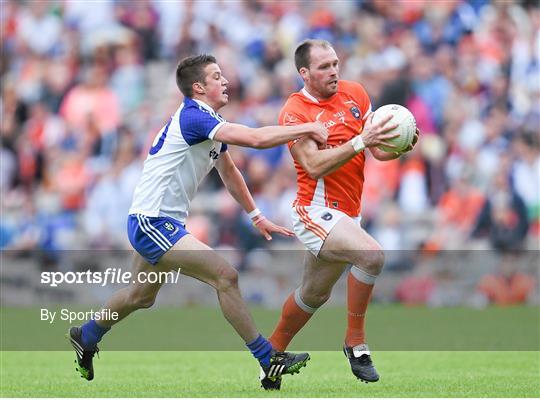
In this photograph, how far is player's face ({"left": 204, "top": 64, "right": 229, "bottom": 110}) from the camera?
9977mm

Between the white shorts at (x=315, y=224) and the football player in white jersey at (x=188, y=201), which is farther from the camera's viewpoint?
the white shorts at (x=315, y=224)

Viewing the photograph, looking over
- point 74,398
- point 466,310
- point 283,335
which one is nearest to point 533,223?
point 466,310

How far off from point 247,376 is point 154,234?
1.89 m

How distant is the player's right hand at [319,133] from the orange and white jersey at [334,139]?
46 cm

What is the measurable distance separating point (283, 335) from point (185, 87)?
222 centimetres

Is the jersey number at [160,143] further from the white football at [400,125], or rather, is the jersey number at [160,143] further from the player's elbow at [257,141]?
the white football at [400,125]

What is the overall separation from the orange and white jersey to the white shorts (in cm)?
6

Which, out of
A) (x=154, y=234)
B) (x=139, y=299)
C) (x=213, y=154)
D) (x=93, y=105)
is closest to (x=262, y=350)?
(x=139, y=299)

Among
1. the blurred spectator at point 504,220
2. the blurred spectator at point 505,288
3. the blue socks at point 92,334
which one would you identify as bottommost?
the blurred spectator at point 505,288

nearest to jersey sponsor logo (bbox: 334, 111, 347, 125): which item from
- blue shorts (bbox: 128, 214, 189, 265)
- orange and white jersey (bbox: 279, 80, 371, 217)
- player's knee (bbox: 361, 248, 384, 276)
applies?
orange and white jersey (bbox: 279, 80, 371, 217)

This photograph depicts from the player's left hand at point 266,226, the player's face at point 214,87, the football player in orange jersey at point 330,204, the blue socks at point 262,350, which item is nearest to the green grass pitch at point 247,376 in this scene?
the blue socks at point 262,350

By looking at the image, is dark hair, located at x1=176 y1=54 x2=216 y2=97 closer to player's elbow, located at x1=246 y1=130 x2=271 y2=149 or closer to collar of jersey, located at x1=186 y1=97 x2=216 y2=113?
collar of jersey, located at x1=186 y1=97 x2=216 y2=113

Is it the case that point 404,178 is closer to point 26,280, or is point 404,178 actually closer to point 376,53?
point 376,53

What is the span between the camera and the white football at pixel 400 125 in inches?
384
